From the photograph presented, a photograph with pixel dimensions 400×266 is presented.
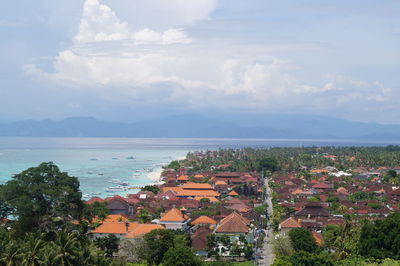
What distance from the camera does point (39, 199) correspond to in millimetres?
29078

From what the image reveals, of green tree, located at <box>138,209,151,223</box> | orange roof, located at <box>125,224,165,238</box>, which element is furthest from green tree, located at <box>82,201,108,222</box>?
green tree, located at <box>138,209,151,223</box>

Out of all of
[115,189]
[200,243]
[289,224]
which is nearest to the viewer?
[200,243]

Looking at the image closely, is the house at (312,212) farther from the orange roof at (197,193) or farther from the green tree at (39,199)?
the green tree at (39,199)

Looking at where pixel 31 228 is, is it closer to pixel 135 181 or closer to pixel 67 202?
pixel 67 202

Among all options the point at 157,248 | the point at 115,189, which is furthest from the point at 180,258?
the point at 115,189

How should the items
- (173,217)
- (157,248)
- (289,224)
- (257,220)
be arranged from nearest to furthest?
(157,248) < (289,224) < (173,217) < (257,220)

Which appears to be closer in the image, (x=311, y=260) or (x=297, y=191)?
(x=311, y=260)

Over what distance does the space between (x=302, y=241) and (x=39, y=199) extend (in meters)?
18.3

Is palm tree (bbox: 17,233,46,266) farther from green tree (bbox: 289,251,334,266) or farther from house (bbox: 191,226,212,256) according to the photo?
house (bbox: 191,226,212,256)

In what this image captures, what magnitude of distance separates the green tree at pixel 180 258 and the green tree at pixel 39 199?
6.65 meters

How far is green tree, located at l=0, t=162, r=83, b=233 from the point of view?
2811 cm

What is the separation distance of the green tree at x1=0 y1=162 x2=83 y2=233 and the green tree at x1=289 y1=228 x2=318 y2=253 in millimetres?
15443

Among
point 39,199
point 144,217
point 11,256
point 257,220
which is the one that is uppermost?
point 39,199

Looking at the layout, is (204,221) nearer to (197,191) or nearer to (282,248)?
(282,248)
